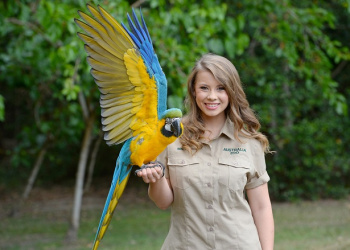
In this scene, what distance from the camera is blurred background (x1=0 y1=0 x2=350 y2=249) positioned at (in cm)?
477

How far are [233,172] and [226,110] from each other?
0.94ft

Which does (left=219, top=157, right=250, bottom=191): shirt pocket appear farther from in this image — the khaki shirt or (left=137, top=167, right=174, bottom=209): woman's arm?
(left=137, top=167, right=174, bottom=209): woman's arm

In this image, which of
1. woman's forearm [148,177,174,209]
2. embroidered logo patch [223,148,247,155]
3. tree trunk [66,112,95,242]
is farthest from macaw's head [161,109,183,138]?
tree trunk [66,112,95,242]

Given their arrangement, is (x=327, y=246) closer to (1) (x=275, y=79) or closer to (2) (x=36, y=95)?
(1) (x=275, y=79)

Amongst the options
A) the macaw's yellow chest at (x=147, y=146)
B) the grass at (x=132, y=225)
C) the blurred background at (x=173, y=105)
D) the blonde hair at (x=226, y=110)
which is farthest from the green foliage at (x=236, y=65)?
the macaw's yellow chest at (x=147, y=146)

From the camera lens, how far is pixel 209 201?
7.03 ft

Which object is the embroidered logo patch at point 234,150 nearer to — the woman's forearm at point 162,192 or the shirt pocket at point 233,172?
the shirt pocket at point 233,172

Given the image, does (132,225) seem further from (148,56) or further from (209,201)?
(148,56)

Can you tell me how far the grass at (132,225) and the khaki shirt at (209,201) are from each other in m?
3.81

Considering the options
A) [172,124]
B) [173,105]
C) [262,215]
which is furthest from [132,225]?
[172,124]

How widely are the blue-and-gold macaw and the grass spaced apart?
13.4ft

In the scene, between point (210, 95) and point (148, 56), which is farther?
point (210, 95)

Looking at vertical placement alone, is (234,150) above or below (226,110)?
below

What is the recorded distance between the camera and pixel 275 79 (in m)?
8.70
